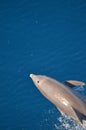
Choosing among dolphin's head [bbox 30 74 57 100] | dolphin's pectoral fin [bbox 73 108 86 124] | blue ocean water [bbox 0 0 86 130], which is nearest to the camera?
dolphin's pectoral fin [bbox 73 108 86 124]

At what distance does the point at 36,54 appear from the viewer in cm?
1856

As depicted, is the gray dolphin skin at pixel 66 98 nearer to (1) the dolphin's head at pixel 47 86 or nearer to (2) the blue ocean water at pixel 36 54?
(1) the dolphin's head at pixel 47 86

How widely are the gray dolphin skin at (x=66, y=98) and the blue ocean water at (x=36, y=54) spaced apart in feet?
6.68

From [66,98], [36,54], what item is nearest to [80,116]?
[66,98]

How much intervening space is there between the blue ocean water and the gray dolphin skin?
2036mm

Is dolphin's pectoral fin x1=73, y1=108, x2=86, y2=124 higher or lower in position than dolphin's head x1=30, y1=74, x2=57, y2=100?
lower

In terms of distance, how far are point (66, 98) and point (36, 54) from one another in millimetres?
6625

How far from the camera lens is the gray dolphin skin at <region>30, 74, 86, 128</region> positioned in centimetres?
1191

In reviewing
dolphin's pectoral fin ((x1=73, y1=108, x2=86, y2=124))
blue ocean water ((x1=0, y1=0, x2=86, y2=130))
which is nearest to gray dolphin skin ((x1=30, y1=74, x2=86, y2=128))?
dolphin's pectoral fin ((x1=73, y1=108, x2=86, y2=124))

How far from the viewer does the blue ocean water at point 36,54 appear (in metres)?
15.6

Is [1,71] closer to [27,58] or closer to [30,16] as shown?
[27,58]

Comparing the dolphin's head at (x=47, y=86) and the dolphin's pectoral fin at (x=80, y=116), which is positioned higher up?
the dolphin's head at (x=47, y=86)

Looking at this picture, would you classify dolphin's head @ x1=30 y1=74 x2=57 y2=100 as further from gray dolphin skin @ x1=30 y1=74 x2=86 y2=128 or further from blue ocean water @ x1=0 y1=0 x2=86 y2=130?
blue ocean water @ x1=0 y1=0 x2=86 y2=130

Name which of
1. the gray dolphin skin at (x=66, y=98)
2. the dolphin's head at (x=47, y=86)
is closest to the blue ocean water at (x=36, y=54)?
the dolphin's head at (x=47, y=86)
